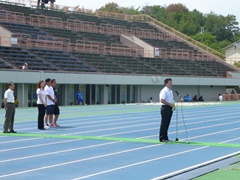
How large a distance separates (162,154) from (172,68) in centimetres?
4594

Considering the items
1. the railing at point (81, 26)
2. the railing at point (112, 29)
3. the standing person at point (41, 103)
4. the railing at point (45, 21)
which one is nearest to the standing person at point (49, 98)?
the standing person at point (41, 103)

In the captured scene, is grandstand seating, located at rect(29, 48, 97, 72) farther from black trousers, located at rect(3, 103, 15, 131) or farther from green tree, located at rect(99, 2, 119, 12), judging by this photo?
green tree, located at rect(99, 2, 119, 12)

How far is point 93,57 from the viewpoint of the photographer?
168 ft

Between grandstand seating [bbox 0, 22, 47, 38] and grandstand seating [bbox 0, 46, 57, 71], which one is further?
grandstand seating [bbox 0, 22, 47, 38]

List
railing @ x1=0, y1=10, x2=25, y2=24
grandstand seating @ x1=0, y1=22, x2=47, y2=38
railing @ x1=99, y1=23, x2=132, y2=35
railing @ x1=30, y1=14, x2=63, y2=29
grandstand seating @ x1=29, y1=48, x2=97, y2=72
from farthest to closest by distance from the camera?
1. railing @ x1=99, y1=23, x2=132, y2=35
2. railing @ x1=30, y1=14, x2=63, y2=29
3. railing @ x1=0, y1=10, x2=25, y2=24
4. grandstand seating @ x1=0, y1=22, x2=47, y2=38
5. grandstand seating @ x1=29, y1=48, x2=97, y2=72

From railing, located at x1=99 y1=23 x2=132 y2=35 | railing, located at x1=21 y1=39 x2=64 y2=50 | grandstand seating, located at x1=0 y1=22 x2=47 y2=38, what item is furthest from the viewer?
railing, located at x1=99 y1=23 x2=132 y2=35

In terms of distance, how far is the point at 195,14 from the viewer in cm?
13338

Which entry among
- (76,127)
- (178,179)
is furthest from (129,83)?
(178,179)

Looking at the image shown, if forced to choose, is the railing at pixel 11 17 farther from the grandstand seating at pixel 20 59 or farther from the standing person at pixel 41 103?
the standing person at pixel 41 103

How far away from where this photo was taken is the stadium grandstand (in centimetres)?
4322

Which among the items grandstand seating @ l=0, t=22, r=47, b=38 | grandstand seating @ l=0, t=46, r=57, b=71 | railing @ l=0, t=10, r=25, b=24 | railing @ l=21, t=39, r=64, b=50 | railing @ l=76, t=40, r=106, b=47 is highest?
railing @ l=0, t=10, r=25, b=24

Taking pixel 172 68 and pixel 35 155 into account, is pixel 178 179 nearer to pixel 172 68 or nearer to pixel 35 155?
pixel 35 155

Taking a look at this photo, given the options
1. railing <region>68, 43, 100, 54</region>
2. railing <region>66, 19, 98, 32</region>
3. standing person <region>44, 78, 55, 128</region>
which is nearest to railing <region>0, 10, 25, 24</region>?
railing <region>68, 43, 100, 54</region>

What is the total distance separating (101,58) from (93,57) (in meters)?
1.00
